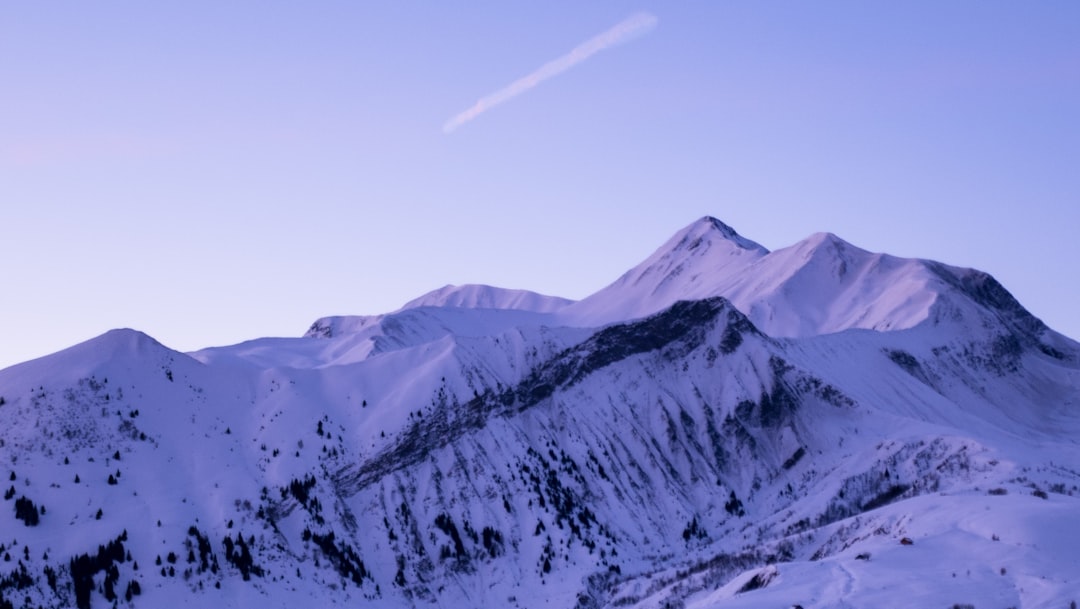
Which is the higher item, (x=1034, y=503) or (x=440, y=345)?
(x=440, y=345)

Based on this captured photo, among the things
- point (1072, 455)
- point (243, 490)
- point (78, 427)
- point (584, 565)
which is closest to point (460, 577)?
point (584, 565)

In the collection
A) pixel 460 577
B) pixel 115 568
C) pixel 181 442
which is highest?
pixel 181 442

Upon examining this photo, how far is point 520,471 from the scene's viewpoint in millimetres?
Result: 135000

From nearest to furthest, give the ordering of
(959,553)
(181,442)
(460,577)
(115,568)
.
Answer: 1. (959,553)
2. (115,568)
3. (460,577)
4. (181,442)

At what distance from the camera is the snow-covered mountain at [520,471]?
106125mm

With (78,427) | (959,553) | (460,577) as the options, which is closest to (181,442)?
(78,427)

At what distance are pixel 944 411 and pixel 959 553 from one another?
79484 mm

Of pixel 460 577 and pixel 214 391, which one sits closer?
pixel 460 577

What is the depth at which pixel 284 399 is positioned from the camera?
141250mm

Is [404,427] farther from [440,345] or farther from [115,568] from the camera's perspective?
[115,568]

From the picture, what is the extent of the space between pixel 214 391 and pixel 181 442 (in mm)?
12696

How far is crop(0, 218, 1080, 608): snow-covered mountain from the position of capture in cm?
10612

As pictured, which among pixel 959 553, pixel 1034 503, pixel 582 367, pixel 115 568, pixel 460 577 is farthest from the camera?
pixel 582 367

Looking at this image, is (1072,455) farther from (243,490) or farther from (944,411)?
(243,490)
